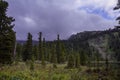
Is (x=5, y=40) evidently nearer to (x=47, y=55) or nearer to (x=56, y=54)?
(x=56, y=54)

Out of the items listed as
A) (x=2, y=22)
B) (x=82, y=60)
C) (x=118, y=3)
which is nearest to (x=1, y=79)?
(x=118, y=3)

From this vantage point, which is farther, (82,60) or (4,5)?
(82,60)

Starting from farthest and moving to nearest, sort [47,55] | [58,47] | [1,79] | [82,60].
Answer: [47,55], [58,47], [82,60], [1,79]

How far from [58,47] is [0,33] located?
252 ft

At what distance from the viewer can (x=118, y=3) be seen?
98.7 feet

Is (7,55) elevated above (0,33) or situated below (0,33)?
below

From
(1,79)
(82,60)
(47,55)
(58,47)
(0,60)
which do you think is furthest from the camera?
(47,55)

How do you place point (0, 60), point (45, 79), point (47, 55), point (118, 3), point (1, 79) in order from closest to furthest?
point (1, 79) < point (45, 79) < point (118, 3) < point (0, 60) < point (47, 55)

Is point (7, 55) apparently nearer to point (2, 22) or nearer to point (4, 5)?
point (2, 22)

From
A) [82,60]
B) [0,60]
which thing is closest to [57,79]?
[0,60]

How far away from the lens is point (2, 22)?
35.7m

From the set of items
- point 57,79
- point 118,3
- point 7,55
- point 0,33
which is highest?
point 118,3

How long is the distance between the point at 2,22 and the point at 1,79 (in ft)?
65.4

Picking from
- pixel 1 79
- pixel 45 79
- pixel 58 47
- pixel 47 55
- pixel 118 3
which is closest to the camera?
pixel 1 79
